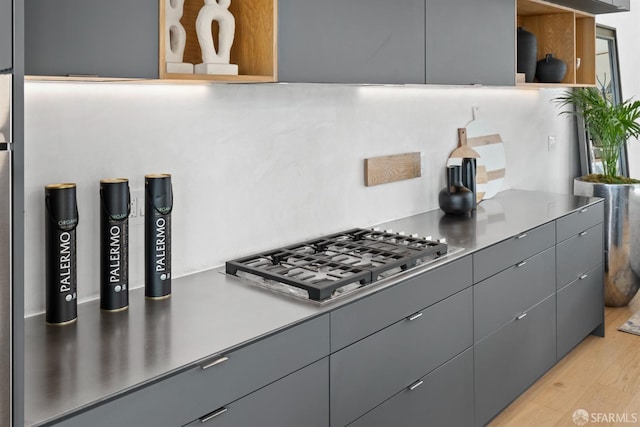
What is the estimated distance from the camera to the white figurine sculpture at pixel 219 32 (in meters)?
1.86

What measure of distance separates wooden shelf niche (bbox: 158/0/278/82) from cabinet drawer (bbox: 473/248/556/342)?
124 cm

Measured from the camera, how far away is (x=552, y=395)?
10.0 ft

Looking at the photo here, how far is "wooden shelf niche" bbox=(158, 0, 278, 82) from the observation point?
6.07ft

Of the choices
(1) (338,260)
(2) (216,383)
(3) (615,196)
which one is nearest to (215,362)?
(2) (216,383)

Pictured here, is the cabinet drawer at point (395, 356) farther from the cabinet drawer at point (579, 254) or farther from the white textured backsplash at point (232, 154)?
the cabinet drawer at point (579, 254)

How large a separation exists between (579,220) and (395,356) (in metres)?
1.82

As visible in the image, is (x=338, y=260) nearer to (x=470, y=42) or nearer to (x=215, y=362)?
(x=215, y=362)

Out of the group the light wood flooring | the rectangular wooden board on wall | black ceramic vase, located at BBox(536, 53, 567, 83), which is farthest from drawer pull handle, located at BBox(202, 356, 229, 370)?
black ceramic vase, located at BBox(536, 53, 567, 83)

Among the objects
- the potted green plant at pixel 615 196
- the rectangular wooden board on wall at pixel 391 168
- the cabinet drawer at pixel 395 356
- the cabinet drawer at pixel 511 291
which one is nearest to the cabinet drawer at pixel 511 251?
the cabinet drawer at pixel 511 291

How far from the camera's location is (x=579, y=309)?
346 centimetres

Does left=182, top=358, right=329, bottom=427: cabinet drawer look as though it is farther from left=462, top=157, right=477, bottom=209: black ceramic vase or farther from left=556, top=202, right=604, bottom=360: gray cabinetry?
left=556, top=202, right=604, bottom=360: gray cabinetry

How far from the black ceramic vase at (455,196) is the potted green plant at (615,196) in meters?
1.49

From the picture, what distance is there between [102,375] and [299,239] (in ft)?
4.20

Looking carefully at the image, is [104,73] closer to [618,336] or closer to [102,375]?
[102,375]
